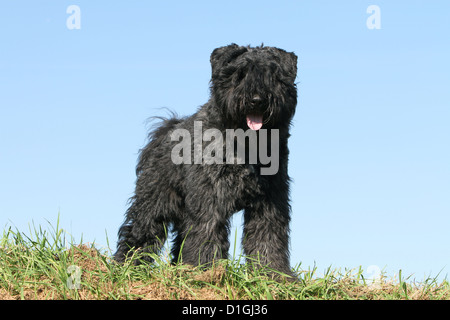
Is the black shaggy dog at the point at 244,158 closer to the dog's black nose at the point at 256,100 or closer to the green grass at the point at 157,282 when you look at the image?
the dog's black nose at the point at 256,100

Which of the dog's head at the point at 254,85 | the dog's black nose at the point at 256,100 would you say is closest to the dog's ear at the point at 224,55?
→ the dog's head at the point at 254,85

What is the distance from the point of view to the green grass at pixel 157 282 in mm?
5398

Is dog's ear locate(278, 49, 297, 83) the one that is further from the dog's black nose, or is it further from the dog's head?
the dog's black nose

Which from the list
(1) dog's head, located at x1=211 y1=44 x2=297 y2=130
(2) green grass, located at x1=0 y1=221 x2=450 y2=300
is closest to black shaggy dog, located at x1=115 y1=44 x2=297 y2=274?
(1) dog's head, located at x1=211 y1=44 x2=297 y2=130

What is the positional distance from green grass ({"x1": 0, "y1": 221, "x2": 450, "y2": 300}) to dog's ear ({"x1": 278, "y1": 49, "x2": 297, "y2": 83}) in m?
2.48

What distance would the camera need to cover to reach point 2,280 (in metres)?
5.72

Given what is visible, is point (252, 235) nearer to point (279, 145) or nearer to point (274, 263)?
point (274, 263)

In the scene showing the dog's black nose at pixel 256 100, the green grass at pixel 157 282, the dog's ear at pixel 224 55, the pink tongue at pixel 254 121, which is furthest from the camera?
the dog's ear at pixel 224 55

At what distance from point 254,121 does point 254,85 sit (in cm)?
46

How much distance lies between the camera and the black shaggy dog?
681 cm

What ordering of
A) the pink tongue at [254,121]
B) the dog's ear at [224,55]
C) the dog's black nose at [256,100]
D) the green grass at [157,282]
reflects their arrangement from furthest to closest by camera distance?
the dog's ear at [224,55], the pink tongue at [254,121], the dog's black nose at [256,100], the green grass at [157,282]

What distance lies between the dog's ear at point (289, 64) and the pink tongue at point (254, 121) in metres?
0.70
